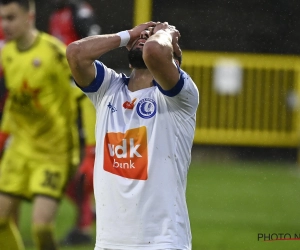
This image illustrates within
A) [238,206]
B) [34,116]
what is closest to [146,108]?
[34,116]

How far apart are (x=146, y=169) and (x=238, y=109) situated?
9.43 meters

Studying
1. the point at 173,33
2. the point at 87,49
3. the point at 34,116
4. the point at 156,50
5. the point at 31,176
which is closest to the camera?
the point at 156,50

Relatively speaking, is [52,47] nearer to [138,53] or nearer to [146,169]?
[138,53]

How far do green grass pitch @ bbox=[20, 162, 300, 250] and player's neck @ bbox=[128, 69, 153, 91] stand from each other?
2.85 meters

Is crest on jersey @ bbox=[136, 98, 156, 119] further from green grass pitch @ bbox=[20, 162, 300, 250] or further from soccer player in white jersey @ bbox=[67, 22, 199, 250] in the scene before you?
green grass pitch @ bbox=[20, 162, 300, 250]

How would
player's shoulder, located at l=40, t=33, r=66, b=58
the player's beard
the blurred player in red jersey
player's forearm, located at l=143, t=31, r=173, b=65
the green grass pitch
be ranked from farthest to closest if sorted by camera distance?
the green grass pitch, the blurred player in red jersey, player's shoulder, located at l=40, t=33, r=66, b=58, the player's beard, player's forearm, located at l=143, t=31, r=173, b=65

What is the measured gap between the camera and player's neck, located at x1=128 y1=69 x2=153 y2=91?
3967 millimetres

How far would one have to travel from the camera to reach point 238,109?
13125mm

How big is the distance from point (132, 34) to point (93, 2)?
5945 millimetres

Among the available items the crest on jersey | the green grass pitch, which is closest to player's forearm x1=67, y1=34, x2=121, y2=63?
the crest on jersey

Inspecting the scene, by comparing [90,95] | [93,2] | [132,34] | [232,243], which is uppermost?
[93,2]

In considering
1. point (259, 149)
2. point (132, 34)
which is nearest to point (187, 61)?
point (259, 149)

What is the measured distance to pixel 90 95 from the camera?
4.08 meters

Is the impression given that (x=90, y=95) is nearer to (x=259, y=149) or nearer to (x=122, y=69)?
(x=122, y=69)
